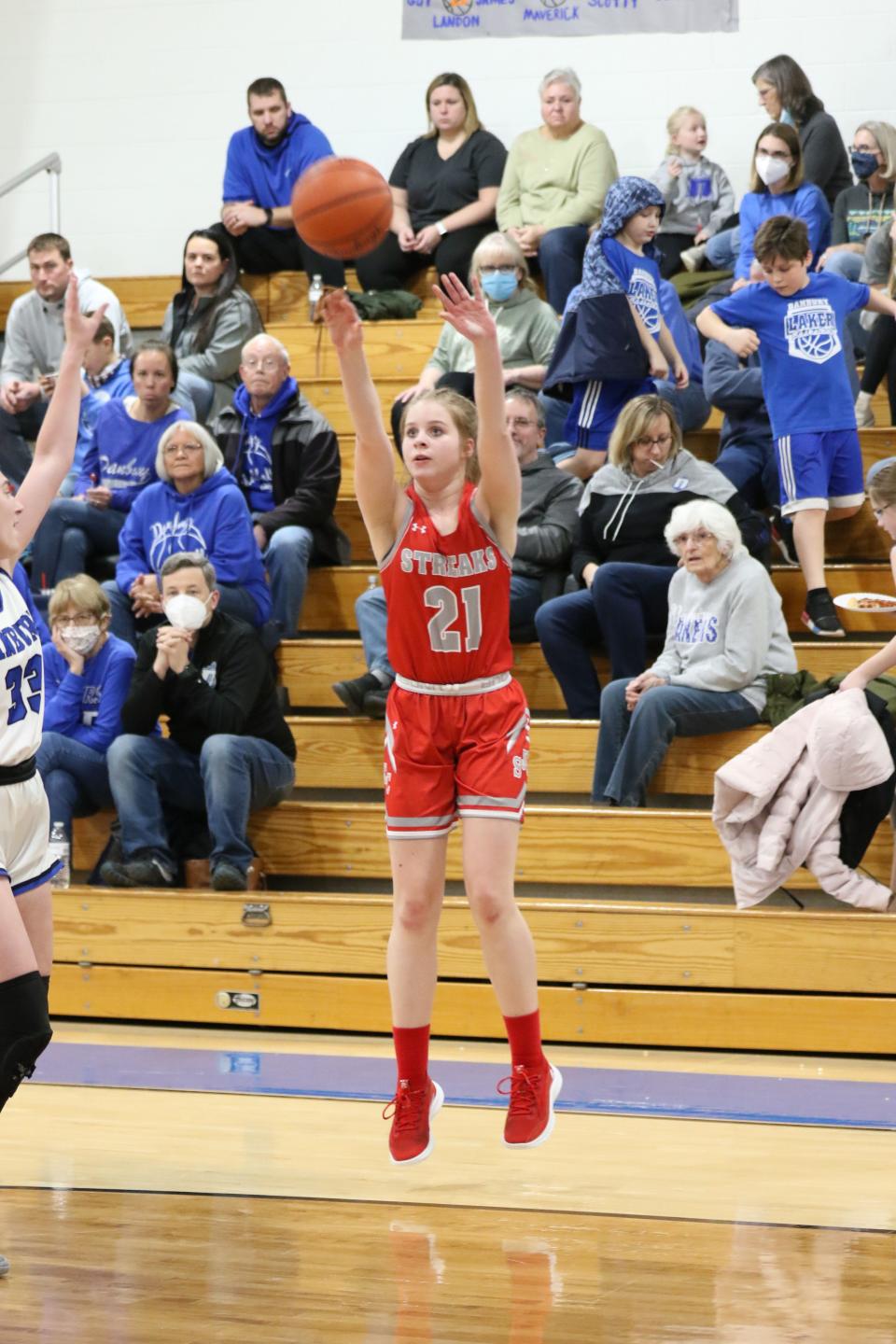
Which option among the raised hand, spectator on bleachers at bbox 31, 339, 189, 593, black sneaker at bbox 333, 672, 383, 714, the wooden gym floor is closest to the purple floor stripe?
the wooden gym floor

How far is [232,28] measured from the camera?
9.30 meters

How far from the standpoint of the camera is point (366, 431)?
340 centimetres

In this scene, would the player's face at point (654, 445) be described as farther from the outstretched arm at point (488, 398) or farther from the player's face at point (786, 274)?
the outstretched arm at point (488, 398)

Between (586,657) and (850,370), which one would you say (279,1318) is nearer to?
(586,657)

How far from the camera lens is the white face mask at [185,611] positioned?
5465 millimetres

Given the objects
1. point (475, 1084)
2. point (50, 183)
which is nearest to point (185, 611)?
point (475, 1084)

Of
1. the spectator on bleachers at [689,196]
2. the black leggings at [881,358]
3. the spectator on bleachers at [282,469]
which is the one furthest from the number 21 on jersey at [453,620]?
the spectator on bleachers at [689,196]

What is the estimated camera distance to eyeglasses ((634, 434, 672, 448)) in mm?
5828

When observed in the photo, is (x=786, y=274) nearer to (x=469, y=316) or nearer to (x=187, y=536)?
(x=187, y=536)

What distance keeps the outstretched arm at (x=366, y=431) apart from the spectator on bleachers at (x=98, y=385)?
3.46 meters

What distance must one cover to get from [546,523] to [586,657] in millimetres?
A: 569

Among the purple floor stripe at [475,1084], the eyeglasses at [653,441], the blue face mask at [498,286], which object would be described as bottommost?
the purple floor stripe at [475,1084]

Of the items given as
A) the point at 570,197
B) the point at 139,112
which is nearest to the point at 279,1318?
the point at 570,197

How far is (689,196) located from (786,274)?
2.31 m
